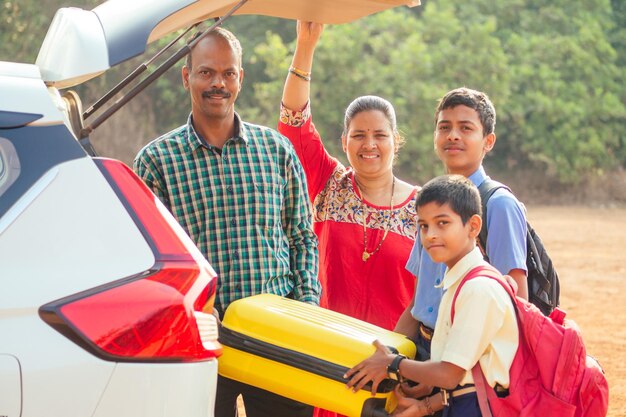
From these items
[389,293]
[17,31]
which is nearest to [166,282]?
[389,293]

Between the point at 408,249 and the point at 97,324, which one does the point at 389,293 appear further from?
the point at 97,324

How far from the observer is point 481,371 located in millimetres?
2977

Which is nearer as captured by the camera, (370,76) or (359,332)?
(359,332)

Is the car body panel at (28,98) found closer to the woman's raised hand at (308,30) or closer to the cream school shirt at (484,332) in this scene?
the cream school shirt at (484,332)

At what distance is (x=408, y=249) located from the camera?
13.8 feet

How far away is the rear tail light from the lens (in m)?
2.21

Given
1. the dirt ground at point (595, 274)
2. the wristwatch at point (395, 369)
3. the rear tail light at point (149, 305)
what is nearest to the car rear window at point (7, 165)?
the rear tail light at point (149, 305)

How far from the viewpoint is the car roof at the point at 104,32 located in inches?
96.0

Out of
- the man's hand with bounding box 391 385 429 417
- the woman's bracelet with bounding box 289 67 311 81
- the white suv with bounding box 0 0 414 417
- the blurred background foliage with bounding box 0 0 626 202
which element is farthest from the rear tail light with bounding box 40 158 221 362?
the blurred background foliage with bounding box 0 0 626 202

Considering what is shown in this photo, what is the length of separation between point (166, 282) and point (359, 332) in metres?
0.93

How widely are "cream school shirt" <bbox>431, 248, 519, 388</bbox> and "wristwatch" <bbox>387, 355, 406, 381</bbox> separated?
0.13 meters

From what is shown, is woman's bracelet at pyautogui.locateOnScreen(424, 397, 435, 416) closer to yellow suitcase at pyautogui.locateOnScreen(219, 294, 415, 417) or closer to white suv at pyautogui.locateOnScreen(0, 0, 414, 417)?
yellow suitcase at pyautogui.locateOnScreen(219, 294, 415, 417)

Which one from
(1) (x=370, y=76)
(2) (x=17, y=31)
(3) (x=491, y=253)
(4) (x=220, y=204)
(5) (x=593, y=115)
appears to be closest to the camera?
(3) (x=491, y=253)

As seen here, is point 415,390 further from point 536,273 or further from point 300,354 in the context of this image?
point 536,273
